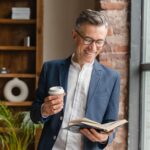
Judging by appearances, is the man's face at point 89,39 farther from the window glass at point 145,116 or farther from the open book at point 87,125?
the window glass at point 145,116

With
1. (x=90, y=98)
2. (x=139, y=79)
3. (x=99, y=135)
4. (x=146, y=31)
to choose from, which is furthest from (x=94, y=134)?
(x=146, y=31)

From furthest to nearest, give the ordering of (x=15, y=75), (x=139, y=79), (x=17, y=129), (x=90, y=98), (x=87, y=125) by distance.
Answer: (x=15, y=75), (x=17, y=129), (x=139, y=79), (x=90, y=98), (x=87, y=125)

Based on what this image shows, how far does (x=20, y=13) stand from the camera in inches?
136

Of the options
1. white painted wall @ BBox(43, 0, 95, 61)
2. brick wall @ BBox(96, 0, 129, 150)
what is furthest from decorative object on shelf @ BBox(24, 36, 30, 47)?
brick wall @ BBox(96, 0, 129, 150)

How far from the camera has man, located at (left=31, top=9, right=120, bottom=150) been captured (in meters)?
1.70

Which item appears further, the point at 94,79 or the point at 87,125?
the point at 94,79

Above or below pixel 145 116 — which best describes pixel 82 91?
above

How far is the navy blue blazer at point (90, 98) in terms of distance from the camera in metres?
1.76

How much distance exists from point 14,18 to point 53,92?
2008 mm

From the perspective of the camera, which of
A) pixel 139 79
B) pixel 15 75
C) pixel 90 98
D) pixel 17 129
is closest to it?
pixel 90 98

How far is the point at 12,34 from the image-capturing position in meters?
3.59

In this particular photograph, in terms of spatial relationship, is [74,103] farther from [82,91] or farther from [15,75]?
[15,75]

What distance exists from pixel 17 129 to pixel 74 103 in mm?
1432

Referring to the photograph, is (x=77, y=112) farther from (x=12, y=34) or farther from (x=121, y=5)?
(x=12, y=34)
